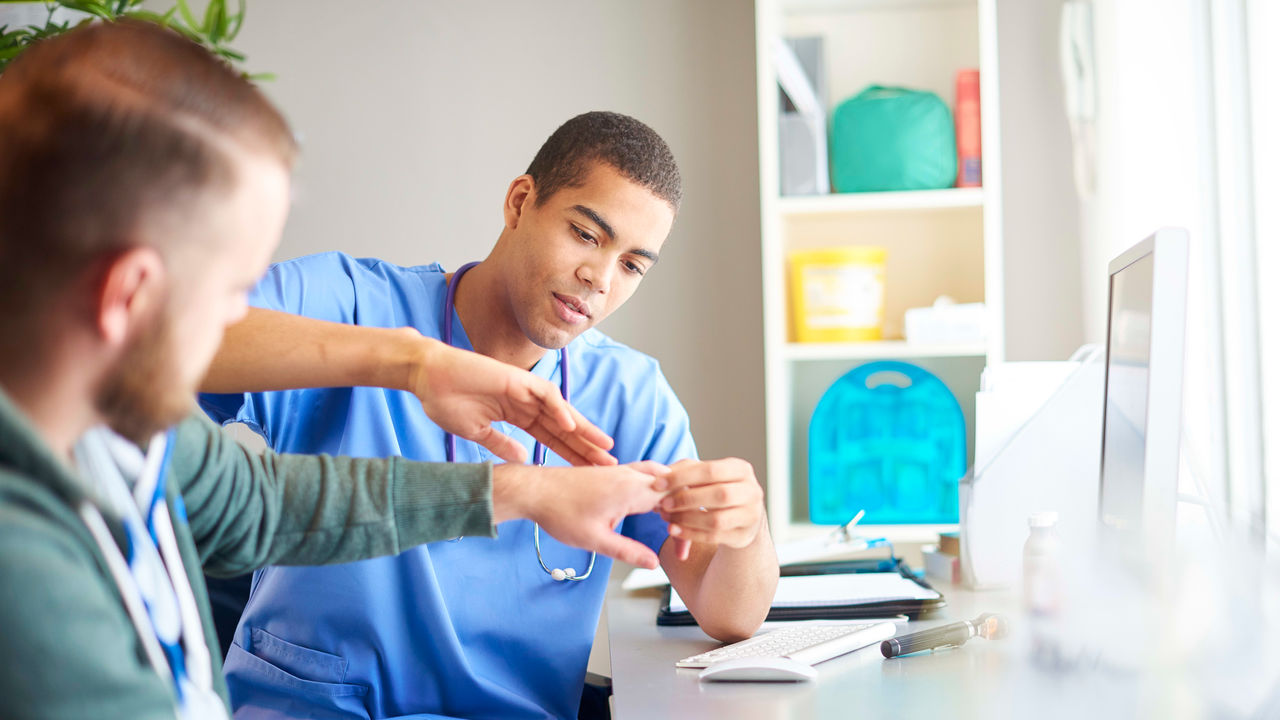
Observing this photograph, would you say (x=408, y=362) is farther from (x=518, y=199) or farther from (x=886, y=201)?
(x=886, y=201)

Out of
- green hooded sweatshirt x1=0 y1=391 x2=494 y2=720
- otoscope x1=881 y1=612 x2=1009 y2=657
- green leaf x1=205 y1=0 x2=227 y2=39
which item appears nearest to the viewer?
green hooded sweatshirt x1=0 y1=391 x2=494 y2=720

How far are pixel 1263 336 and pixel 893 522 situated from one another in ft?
2.65

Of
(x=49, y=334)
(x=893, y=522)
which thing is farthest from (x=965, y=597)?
(x=49, y=334)

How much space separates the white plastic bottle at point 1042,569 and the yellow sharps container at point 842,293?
104 cm

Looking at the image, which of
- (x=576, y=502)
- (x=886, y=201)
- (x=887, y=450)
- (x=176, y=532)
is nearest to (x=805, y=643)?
(x=576, y=502)

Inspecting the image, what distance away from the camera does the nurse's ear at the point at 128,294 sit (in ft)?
1.75

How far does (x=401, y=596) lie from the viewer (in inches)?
48.6

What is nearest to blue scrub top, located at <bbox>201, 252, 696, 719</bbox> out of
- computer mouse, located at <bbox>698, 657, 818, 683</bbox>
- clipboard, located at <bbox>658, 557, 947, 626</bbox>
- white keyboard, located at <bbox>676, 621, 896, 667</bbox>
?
clipboard, located at <bbox>658, 557, 947, 626</bbox>

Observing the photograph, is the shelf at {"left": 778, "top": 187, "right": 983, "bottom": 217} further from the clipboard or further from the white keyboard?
the white keyboard

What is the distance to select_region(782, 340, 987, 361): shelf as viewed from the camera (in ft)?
6.97

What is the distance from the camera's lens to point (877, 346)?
216 cm

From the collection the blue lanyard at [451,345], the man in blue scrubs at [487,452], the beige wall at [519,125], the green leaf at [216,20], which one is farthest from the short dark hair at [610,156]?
the beige wall at [519,125]

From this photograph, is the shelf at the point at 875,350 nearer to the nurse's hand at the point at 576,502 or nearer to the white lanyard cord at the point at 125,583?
the nurse's hand at the point at 576,502

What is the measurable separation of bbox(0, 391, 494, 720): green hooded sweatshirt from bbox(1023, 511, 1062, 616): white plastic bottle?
49 cm
